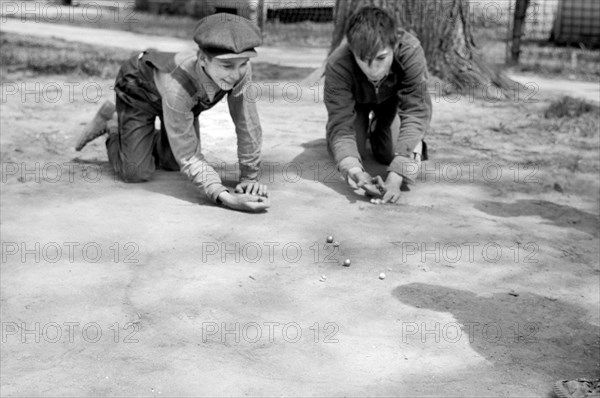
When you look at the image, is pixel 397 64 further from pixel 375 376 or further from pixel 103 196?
pixel 375 376

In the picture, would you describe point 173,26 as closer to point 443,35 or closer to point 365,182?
point 443,35

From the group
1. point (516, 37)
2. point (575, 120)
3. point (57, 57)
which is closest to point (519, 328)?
point (575, 120)

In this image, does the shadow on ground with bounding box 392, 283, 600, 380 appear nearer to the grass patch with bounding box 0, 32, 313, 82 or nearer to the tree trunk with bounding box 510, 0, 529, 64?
the grass patch with bounding box 0, 32, 313, 82

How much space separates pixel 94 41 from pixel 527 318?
908 cm

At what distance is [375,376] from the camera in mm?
3295

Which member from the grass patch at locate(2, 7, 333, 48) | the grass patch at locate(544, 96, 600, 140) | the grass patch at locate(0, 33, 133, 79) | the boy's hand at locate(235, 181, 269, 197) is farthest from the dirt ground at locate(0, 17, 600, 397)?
the grass patch at locate(2, 7, 333, 48)

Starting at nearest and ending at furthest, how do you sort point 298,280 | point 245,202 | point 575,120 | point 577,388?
point 577,388 < point 298,280 < point 245,202 < point 575,120

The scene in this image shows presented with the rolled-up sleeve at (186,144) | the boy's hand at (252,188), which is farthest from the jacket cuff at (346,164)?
the rolled-up sleeve at (186,144)

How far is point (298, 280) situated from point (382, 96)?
70.5 inches

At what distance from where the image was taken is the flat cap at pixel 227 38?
450cm

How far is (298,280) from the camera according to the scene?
409 cm

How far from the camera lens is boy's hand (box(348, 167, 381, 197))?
5.06 m

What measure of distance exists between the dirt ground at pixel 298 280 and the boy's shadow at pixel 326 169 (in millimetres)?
19

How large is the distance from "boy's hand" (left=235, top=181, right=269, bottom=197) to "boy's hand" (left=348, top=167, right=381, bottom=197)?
498 millimetres
